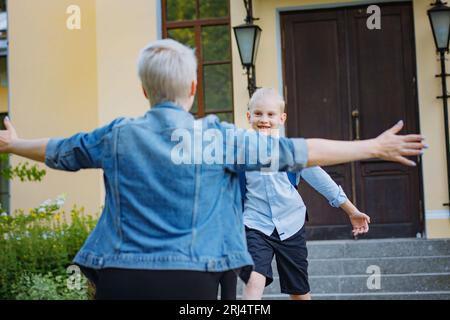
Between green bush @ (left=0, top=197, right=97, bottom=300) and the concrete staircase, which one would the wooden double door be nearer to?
the concrete staircase

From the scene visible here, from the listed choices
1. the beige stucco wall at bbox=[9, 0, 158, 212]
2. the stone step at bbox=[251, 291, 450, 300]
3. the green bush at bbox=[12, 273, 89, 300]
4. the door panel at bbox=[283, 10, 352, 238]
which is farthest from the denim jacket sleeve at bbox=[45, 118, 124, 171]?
the beige stucco wall at bbox=[9, 0, 158, 212]

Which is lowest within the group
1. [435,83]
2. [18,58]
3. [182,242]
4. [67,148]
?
[182,242]

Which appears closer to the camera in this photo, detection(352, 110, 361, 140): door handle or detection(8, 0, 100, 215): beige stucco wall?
detection(352, 110, 361, 140): door handle

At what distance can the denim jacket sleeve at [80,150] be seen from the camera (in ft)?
8.16

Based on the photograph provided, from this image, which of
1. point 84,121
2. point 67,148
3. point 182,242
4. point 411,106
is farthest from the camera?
point 84,121

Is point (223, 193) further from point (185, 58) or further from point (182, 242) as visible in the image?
point (185, 58)

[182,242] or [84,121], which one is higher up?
[84,121]

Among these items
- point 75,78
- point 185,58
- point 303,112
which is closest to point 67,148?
point 185,58

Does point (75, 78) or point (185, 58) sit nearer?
point (185, 58)

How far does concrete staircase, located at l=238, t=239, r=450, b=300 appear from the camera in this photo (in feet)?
24.7

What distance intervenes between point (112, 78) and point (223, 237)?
741 cm

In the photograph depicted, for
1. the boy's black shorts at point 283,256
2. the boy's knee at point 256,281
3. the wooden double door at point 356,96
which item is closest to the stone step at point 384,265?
the wooden double door at point 356,96

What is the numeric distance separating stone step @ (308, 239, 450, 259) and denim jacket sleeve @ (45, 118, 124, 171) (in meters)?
6.02

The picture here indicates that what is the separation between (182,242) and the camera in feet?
7.71
